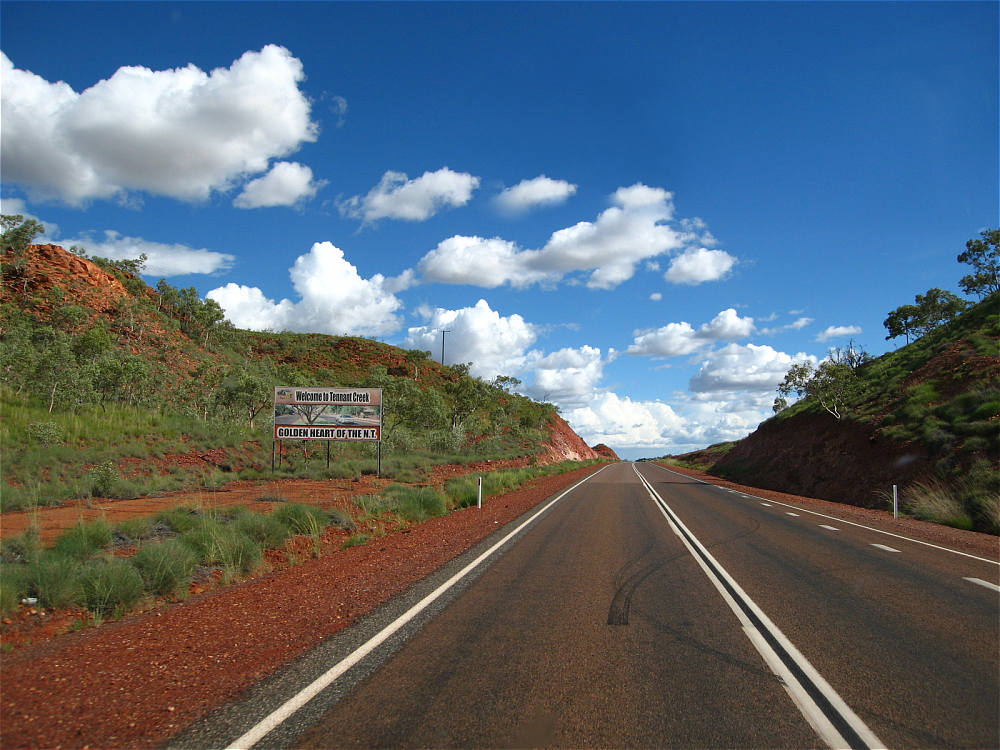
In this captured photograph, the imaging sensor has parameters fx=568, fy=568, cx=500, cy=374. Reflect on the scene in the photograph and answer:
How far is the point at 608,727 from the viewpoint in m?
3.71

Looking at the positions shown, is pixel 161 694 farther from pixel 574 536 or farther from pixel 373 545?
pixel 574 536

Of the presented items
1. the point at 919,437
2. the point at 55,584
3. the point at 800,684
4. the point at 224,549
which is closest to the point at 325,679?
the point at 800,684

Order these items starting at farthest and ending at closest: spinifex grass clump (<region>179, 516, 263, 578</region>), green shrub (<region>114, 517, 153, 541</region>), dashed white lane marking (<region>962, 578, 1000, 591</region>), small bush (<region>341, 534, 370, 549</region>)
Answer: small bush (<region>341, 534, 370, 549</region>), green shrub (<region>114, 517, 153, 541</region>), spinifex grass clump (<region>179, 516, 263, 578</region>), dashed white lane marking (<region>962, 578, 1000, 591</region>)

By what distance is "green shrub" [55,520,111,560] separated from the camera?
9.02 metres

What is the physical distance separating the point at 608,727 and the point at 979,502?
17.1 meters

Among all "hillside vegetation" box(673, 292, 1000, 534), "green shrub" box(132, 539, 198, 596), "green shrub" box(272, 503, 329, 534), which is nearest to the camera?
"green shrub" box(132, 539, 198, 596)

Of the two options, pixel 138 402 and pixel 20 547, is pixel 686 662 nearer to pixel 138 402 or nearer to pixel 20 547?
pixel 20 547

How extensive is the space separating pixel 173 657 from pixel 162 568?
313cm

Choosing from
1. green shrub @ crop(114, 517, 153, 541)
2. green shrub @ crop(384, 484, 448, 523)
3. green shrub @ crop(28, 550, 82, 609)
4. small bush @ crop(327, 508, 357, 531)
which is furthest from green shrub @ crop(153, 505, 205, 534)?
green shrub @ crop(384, 484, 448, 523)

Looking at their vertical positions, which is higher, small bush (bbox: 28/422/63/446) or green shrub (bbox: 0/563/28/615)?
small bush (bbox: 28/422/63/446)

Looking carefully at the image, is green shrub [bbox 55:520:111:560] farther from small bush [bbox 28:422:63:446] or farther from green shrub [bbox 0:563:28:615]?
small bush [bbox 28:422:63:446]

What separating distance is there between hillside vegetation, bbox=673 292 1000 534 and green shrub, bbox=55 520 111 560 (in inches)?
763

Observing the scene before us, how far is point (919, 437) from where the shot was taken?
75.2 ft

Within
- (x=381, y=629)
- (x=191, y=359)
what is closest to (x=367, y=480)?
(x=381, y=629)
